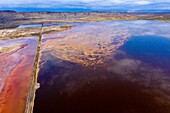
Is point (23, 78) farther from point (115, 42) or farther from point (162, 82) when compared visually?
point (115, 42)

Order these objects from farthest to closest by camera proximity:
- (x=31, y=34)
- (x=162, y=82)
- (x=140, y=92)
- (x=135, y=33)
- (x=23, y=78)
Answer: (x=31, y=34), (x=135, y=33), (x=23, y=78), (x=162, y=82), (x=140, y=92)

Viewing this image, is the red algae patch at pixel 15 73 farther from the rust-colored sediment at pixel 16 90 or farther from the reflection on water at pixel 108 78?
the reflection on water at pixel 108 78

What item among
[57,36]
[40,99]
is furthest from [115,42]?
[40,99]

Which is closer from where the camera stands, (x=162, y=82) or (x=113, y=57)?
(x=162, y=82)

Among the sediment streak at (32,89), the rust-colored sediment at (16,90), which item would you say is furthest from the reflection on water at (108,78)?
Result: the rust-colored sediment at (16,90)

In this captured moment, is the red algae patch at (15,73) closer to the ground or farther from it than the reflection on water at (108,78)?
closer to the ground

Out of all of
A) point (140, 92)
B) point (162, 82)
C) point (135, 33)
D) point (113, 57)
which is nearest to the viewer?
point (140, 92)
